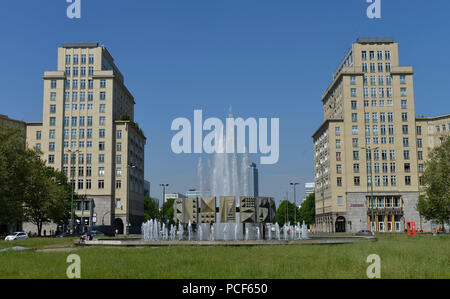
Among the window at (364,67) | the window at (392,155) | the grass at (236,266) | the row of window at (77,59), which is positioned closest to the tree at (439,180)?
the window at (392,155)

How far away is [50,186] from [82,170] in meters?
31.9

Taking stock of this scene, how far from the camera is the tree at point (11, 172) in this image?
45656 millimetres

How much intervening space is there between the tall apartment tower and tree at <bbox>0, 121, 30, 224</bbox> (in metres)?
36.1

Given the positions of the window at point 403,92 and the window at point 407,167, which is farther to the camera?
the window at point 403,92

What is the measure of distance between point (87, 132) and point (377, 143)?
56.4 metres

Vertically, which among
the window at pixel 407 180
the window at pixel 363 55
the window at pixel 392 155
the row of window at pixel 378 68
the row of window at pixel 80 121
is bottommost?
the window at pixel 407 180

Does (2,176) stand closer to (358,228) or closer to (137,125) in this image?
(137,125)

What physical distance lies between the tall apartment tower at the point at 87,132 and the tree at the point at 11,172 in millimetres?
36081

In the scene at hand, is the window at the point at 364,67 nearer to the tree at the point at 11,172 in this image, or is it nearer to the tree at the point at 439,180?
the tree at the point at 439,180

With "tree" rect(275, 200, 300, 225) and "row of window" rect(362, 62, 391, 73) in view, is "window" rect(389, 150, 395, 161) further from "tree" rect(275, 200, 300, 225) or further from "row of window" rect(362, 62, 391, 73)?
"tree" rect(275, 200, 300, 225)

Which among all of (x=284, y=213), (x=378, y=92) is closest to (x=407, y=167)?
(x=378, y=92)

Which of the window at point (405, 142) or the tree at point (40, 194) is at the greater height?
the window at point (405, 142)

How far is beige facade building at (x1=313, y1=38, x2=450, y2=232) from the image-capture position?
9075cm
